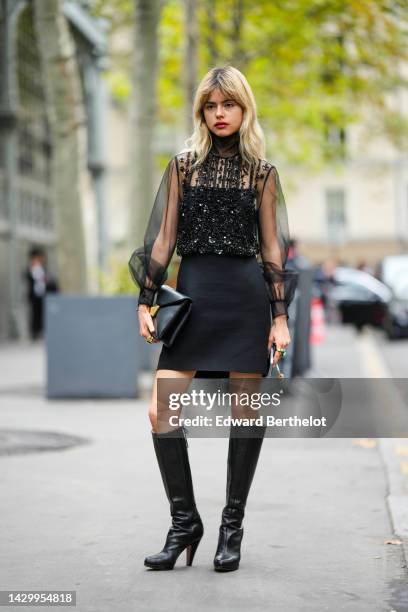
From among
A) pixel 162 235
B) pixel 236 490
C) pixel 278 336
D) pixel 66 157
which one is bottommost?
pixel 236 490

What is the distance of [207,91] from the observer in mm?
5004

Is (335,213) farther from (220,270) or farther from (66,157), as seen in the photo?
(220,270)

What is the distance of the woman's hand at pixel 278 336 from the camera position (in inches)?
199

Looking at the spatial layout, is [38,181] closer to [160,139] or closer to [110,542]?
[110,542]

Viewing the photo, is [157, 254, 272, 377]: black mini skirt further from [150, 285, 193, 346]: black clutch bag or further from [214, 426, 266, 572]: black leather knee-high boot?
[214, 426, 266, 572]: black leather knee-high boot

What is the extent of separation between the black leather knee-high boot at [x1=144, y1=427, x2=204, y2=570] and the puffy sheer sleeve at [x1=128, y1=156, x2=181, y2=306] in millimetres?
525

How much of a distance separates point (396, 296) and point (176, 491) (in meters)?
20.2

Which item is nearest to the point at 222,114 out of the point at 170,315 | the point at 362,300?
the point at 170,315

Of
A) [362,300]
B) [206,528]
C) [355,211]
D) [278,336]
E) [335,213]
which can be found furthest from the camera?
[335,213]

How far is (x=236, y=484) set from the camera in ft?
16.7

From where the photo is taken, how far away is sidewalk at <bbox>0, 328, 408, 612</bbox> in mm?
4738

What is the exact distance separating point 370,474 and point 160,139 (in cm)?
5648

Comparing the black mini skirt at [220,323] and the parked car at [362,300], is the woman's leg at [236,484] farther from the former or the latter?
the parked car at [362,300]

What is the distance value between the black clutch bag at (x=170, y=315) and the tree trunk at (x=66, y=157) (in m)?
9.01
